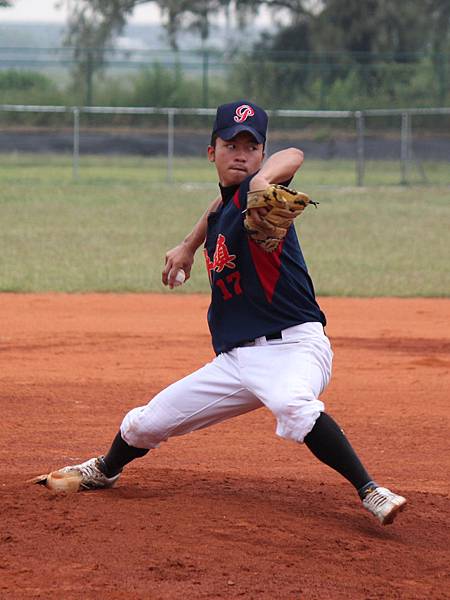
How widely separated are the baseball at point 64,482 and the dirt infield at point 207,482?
42mm

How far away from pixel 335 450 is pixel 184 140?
28.5m

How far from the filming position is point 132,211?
18969 mm

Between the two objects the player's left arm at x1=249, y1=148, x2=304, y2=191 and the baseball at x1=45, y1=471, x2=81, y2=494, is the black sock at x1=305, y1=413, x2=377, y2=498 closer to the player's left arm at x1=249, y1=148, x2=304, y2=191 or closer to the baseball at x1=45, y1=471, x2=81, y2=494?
the player's left arm at x1=249, y1=148, x2=304, y2=191

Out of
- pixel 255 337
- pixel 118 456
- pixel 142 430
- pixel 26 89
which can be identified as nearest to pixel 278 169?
pixel 255 337

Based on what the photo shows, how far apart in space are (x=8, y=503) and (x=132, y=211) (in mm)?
14726

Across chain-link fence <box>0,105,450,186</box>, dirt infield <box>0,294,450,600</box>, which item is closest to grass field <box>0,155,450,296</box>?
chain-link fence <box>0,105,450,186</box>

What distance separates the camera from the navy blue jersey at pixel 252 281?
422 cm

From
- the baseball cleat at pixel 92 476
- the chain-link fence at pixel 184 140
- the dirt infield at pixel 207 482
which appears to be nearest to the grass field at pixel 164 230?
the chain-link fence at pixel 184 140

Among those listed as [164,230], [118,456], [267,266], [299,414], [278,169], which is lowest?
[164,230]

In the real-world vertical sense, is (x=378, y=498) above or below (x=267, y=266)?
below

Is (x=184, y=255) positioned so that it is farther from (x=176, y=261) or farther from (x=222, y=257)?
(x=222, y=257)

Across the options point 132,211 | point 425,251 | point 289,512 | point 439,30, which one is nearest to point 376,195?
point 132,211

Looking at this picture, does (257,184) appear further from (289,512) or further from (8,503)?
(8,503)

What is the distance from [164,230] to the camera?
1639 centimetres
